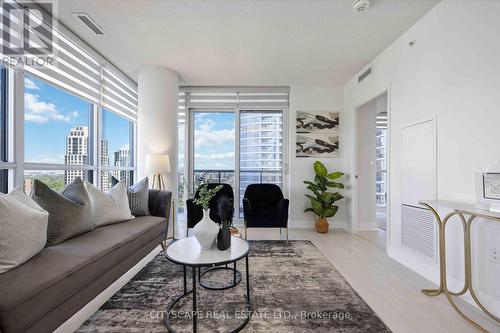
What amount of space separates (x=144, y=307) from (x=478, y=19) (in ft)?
11.6

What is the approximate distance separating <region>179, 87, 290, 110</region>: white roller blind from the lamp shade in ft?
5.00

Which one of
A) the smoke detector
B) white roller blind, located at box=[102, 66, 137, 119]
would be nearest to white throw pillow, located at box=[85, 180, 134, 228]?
white roller blind, located at box=[102, 66, 137, 119]

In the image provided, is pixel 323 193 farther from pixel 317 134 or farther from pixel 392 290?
pixel 392 290

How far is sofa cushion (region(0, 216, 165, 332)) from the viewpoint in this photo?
41.0 inches

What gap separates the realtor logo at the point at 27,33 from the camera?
199 cm

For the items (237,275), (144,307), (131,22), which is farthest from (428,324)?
(131,22)

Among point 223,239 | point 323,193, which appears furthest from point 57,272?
point 323,193

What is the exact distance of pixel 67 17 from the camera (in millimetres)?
2381

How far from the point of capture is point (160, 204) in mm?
2801

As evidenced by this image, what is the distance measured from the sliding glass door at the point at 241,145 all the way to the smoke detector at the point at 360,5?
2.40 m

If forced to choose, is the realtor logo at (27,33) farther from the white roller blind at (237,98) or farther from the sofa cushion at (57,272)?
the white roller blind at (237,98)

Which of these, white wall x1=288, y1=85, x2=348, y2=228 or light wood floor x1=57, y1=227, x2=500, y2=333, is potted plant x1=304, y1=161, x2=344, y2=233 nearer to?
white wall x1=288, y1=85, x2=348, y2=228

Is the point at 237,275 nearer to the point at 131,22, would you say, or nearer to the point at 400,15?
the point at 131,22

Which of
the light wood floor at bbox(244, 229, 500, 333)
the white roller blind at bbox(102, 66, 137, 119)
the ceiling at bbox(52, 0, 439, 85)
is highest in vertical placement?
the ceiling at bbox(52, 0, 439, 85)
